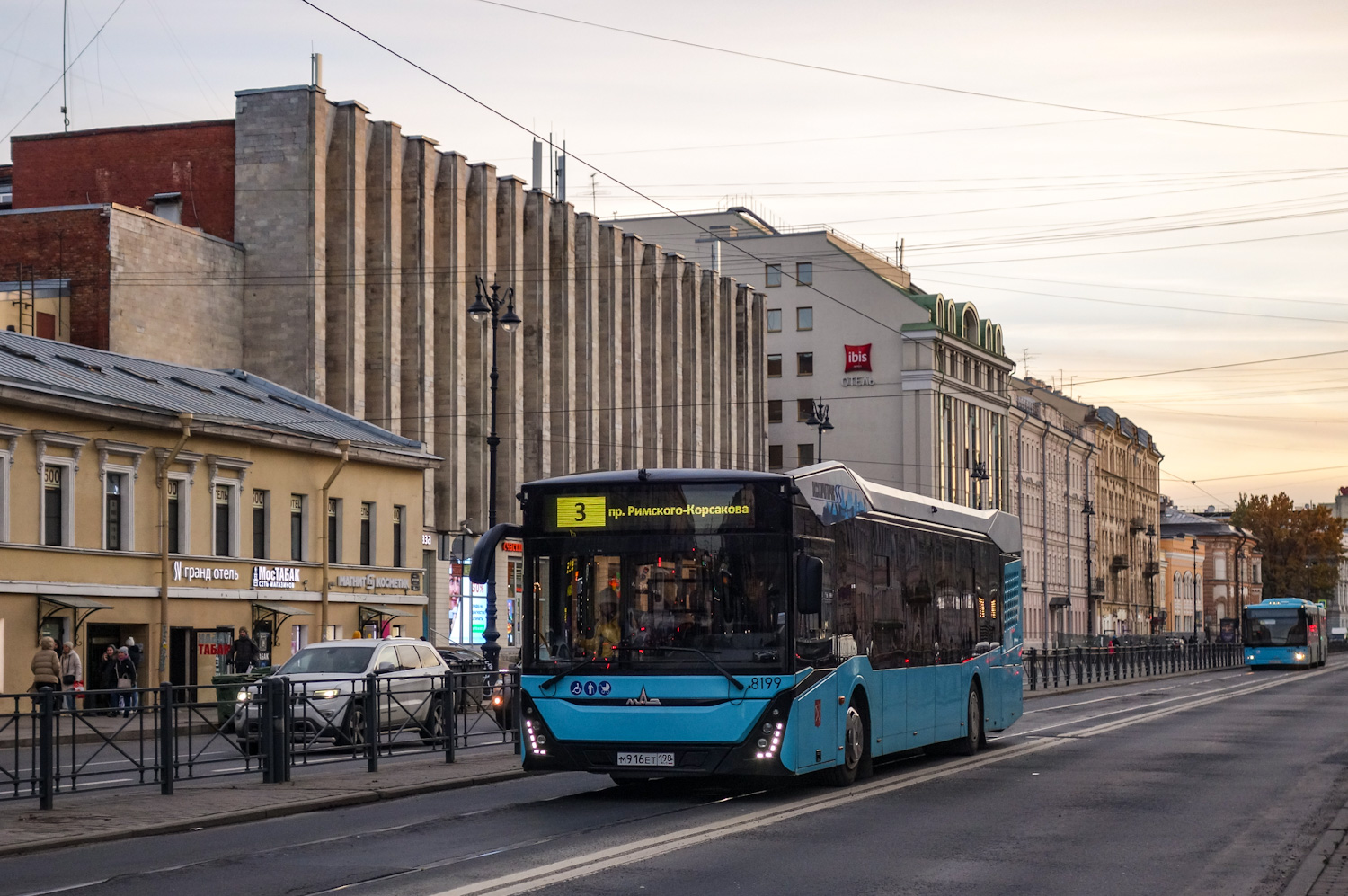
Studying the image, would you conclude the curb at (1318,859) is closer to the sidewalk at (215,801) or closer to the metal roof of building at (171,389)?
the sidewalk at (215,801)

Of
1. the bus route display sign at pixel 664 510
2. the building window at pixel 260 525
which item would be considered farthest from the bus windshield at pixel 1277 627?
the bus route display sign at pixel 664 510

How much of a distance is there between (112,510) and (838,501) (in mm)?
24400

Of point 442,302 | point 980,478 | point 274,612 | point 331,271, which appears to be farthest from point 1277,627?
point 274,612

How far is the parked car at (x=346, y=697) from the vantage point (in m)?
18.2

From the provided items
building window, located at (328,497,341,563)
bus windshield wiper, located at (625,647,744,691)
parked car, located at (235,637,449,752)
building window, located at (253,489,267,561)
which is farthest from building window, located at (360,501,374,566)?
bus windshield wiper, located at (625,647,744,691)

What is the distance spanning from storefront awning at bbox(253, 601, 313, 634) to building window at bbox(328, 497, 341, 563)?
2.65 metres

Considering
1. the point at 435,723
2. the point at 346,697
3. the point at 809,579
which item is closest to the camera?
the point at 809,579

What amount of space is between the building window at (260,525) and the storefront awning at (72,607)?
6157mm

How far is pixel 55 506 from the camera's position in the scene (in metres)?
35.8

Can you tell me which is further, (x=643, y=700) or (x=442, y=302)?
(x=442, y=302)

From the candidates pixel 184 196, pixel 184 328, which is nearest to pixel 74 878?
pixel 184 328

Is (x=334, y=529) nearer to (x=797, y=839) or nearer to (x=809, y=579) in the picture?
(x=809, y=579)

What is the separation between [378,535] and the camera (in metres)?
47.8

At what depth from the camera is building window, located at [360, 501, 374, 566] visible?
47312mm
